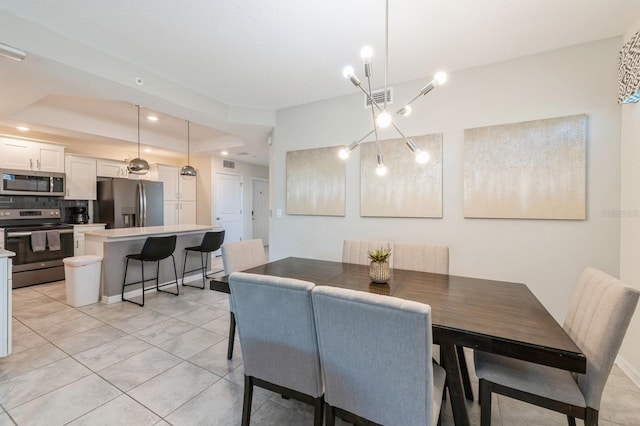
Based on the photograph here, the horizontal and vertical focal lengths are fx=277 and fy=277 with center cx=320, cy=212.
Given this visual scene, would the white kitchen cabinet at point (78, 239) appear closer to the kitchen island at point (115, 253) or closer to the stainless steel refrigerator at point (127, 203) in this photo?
the stainless steel refrigerator at point (127, 203)

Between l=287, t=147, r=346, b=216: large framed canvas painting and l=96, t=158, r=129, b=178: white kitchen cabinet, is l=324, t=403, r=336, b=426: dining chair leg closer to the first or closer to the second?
l=287, t=147, r=346, b=216: large framed canvas painting

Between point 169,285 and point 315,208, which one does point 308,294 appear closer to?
point 315,208

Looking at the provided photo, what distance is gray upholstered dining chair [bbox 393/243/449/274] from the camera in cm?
229

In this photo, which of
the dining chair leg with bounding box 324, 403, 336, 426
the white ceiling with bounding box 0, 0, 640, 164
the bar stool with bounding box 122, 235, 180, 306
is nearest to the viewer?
the dining chair leg with bounding box 324, 403, 336, 426

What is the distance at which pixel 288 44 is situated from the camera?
2.42m

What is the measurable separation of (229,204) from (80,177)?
2900 mm

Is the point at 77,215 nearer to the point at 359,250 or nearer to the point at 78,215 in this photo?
the point at 78,215

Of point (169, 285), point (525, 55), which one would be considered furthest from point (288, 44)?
point (169, 285)

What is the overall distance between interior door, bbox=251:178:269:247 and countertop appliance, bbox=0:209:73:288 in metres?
4.09

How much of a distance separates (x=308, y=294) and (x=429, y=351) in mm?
508

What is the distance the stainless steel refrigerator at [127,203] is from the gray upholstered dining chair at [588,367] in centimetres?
594

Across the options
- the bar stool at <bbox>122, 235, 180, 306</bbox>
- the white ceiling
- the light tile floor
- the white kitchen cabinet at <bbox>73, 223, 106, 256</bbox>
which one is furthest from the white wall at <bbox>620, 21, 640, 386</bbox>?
the white kitchen cabinet at <bbox>73, 223, 106, 256</bbox>

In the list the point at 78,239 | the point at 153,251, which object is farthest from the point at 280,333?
the point at 78,239

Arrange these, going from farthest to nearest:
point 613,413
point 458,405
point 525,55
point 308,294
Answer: point 525,55, point 613,413, point 458,405, point 308,294
